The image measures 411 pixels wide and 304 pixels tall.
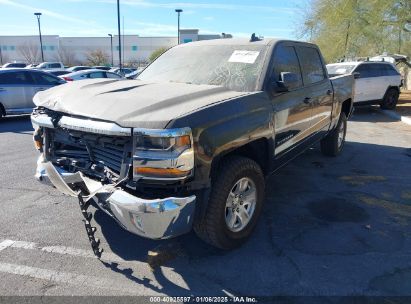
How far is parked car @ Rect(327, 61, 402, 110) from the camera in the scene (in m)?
12.5

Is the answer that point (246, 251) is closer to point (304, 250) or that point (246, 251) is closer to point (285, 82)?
point (304, 250)

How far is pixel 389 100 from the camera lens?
13656 mm

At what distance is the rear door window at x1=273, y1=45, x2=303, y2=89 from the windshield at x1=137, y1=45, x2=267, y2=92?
0.60ft

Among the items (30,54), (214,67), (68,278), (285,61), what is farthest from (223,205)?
(30,54)

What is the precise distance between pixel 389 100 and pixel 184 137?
13116 millimetres

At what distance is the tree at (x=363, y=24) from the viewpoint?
44.4 ft

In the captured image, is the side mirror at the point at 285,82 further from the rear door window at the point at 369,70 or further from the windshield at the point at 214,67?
the rear door window at the point at 369,70

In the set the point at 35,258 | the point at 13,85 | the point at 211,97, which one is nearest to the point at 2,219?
the point at 35,258

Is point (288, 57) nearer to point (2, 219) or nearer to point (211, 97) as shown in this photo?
point (211, 97)

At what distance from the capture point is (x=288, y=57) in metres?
4.46

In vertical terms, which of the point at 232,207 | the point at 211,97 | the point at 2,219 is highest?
the point at 211,97

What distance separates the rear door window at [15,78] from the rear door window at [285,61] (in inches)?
367

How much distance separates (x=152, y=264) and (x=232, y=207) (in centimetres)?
87

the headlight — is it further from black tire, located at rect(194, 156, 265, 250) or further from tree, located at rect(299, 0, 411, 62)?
tree, located at rect(299, 0, 411, 62)
